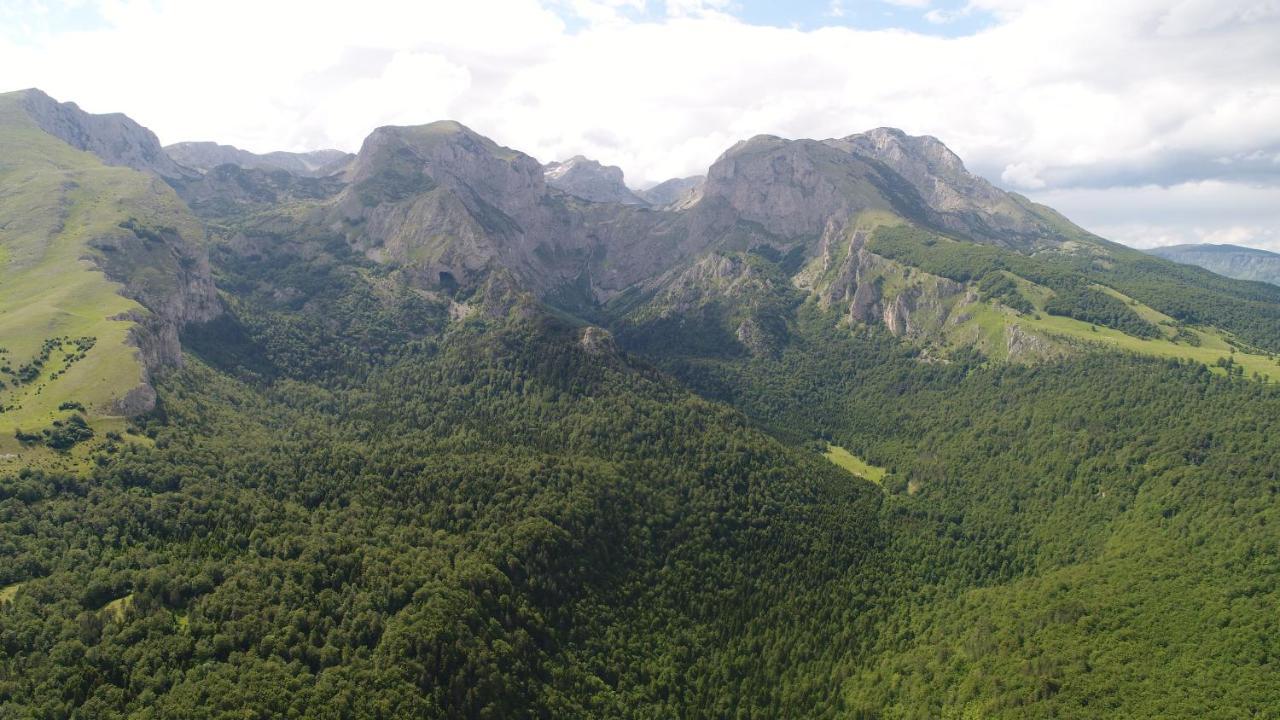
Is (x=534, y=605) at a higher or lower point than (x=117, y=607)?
lower

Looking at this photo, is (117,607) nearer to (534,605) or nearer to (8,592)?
(8,592)

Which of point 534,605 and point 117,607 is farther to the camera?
point 534,605

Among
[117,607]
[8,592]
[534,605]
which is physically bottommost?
[534,605]

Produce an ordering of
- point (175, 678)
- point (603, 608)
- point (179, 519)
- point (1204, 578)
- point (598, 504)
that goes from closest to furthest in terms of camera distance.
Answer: point (175, 678) < point (179, 519) < point (1204, 578) < point (603, 608) < point (598, 504)

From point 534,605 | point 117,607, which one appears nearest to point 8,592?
point 117,607

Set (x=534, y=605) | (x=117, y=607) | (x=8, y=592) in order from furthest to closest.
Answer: (x=534, y=605), (x=117, y=607), (x=8, y=592)

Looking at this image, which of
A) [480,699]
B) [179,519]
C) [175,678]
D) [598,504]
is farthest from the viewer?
[598,504]

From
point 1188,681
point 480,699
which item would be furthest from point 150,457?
point 1188,681

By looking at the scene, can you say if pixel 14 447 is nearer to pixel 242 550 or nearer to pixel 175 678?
pixel 242 550

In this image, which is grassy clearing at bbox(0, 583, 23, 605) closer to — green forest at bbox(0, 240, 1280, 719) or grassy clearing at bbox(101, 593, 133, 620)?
green forest at bbox(0, 240, 1280, 719)

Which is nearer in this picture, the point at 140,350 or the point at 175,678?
the point at 175,678

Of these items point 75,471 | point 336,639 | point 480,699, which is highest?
point 75,471
